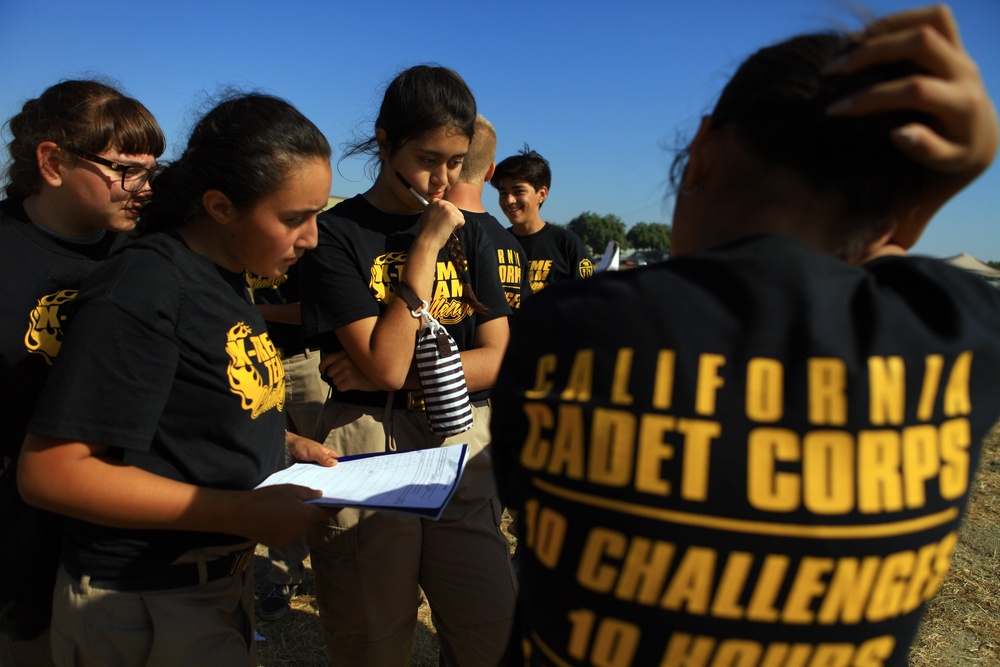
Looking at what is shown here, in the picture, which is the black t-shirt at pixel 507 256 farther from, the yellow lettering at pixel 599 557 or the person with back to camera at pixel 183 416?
the yellow lettering at pixel 599 557

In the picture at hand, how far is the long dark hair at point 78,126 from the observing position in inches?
70.0

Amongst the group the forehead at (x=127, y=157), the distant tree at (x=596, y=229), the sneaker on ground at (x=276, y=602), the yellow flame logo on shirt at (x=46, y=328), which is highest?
the distant tree at (x=596, y=229)

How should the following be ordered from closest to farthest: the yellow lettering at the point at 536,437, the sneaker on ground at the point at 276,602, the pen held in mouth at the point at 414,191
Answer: the yellow lettering at the point at 536,437, the pen held in mouth at the point at 414,191, the sneaker on ground at the point at 276,602

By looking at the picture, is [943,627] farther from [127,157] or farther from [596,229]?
[596,229]

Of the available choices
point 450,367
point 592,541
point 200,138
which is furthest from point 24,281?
point 592,541

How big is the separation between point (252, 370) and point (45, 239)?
0.79 meters

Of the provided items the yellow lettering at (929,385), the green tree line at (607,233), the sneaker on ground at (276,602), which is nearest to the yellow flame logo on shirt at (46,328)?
the yellow lettering at (929,385)

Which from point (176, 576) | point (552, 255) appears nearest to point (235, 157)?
point (176, 576)

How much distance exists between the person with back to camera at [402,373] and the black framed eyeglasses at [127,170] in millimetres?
500

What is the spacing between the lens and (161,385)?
1277mm

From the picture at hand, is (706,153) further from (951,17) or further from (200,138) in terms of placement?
(200,138)

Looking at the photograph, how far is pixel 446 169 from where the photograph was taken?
2.13 meters

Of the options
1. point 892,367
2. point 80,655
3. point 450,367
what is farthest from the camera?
point 450,367

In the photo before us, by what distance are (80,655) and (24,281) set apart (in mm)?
921
